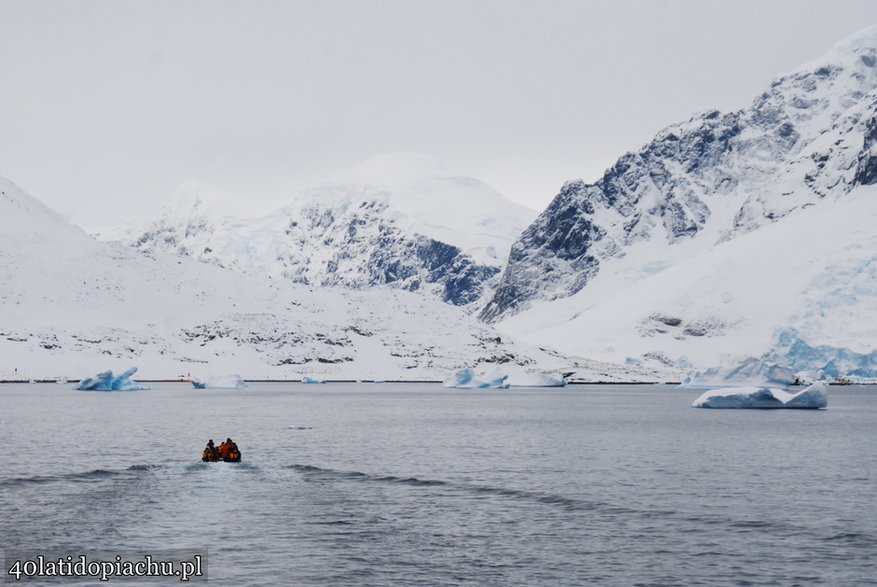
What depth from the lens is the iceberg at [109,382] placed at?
15675cm

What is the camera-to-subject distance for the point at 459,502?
45406 millimetres

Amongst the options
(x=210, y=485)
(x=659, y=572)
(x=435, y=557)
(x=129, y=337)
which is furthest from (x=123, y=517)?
(x=129, y=337)

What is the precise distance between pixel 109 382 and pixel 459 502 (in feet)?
421

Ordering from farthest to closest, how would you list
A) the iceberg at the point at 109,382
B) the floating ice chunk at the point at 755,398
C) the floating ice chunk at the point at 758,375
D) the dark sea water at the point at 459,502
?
the floating ice chunk at the point at 758,375 < the iceberg at the point at 109,382 < the floating ice chunk at the point at 755,398 < the dark sea water at the point at 459,502

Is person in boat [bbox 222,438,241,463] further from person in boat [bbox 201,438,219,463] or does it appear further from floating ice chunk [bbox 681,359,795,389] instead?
floating ice chunk [bbox 681,359,795,389]

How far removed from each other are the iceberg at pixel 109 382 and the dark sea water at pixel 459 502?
69.6 m

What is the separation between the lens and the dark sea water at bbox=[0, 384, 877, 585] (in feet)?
107

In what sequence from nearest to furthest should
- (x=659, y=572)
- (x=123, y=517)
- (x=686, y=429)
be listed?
(x=659, y=572), (x=123, y=517), (x=686, y=429)

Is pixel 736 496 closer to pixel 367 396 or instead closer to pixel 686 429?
pixel 686 429

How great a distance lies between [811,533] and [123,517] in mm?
27305

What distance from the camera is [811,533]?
37.8m

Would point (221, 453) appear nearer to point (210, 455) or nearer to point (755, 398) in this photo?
point (210, 455)

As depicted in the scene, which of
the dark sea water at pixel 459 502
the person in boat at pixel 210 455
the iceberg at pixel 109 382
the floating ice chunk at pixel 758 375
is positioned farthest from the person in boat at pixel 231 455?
the floating ice chunk at pixel 758 375

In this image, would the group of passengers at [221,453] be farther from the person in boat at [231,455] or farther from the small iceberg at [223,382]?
the small iceberg at [223,382]
